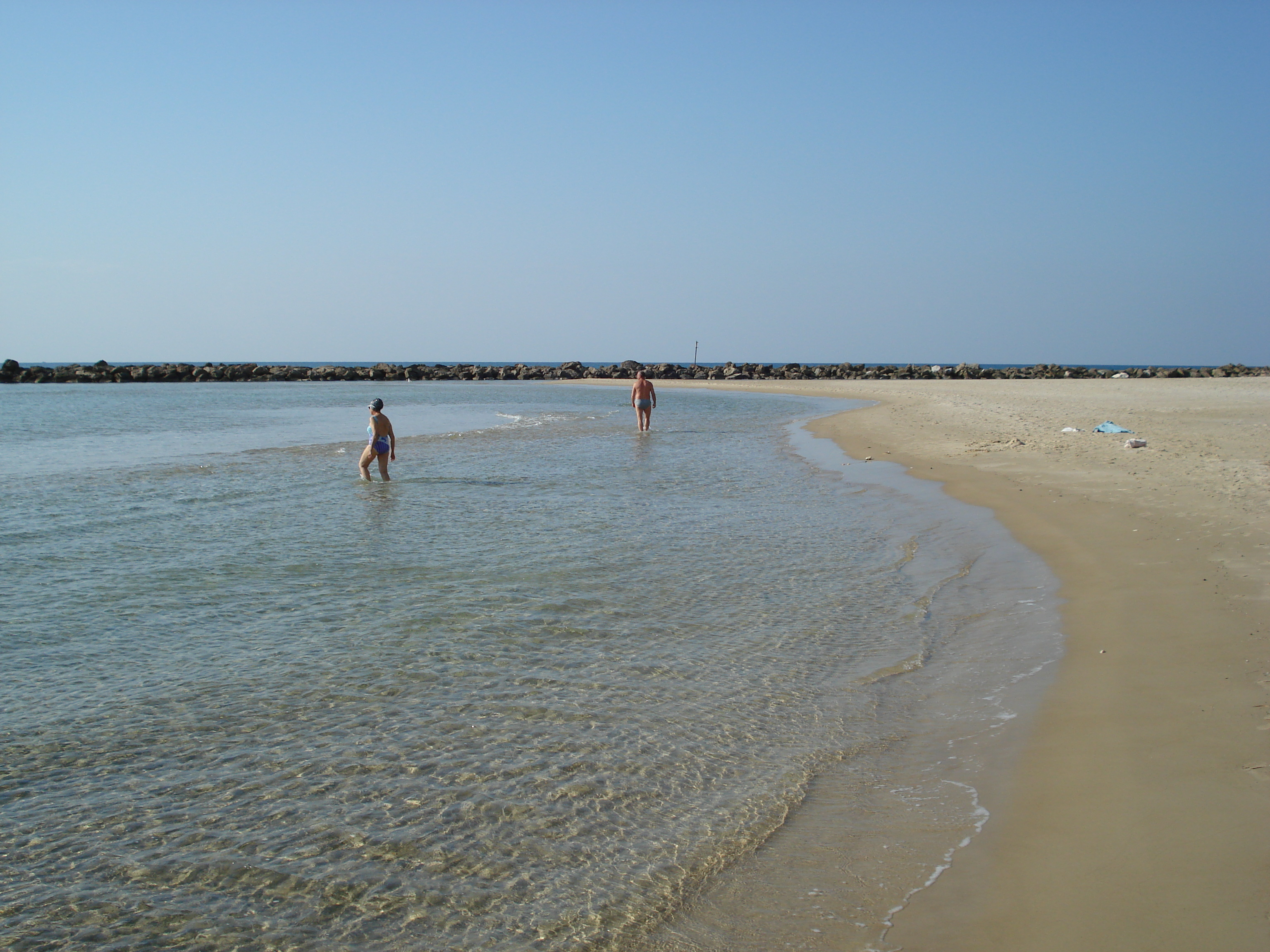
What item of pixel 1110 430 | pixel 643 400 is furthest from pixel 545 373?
pixel 1110 430

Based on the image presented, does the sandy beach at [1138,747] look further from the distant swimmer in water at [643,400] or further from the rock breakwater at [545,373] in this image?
the rock breakwater at [545,373]

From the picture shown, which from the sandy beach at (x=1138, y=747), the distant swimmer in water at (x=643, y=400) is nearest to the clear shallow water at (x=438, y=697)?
the sandy beach at (x=1138, y=747)

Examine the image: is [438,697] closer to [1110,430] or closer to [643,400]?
[1110,430]

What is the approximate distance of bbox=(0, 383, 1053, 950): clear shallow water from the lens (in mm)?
3449

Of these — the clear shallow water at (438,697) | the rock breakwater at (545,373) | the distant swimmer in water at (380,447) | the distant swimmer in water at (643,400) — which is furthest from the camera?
the rock breakwater at (545,373)

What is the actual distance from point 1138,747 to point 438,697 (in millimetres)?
4089

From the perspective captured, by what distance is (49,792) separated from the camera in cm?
424

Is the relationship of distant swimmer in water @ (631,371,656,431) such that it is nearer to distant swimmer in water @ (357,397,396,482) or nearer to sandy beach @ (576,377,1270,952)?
distant swimmer in water @ (357,397,396,482)

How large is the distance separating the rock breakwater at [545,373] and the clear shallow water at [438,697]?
225ft

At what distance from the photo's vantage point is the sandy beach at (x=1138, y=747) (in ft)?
10.4

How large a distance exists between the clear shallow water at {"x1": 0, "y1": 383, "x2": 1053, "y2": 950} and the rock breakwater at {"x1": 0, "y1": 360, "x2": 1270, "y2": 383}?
68.7 meters

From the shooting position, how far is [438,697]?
544cm

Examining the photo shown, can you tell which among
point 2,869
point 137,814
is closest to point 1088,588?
point 137,814

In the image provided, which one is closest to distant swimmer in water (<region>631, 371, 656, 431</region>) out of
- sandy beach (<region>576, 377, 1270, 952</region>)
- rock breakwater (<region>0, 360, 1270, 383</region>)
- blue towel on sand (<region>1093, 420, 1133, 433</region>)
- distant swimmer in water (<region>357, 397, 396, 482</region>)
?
distant swimmer in water (<region>357, 397, 396, 482</region>)
